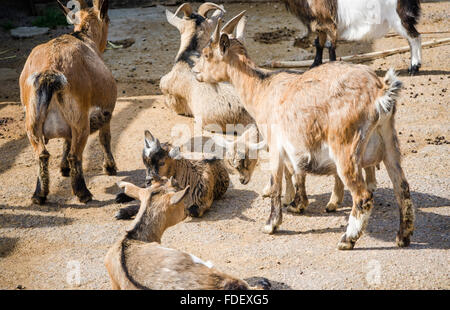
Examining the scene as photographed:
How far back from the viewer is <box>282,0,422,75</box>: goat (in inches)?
359

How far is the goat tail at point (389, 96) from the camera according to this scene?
4625 mm

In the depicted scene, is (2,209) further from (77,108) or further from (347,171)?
(347,171)

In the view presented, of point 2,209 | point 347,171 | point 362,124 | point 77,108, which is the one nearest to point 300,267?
point 347,171

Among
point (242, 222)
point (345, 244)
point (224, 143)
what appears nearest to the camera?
point (345, 244)

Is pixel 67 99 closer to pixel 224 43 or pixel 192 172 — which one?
pixel 192 172

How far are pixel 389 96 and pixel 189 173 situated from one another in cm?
229

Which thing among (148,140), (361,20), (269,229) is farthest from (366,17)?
(269,229)

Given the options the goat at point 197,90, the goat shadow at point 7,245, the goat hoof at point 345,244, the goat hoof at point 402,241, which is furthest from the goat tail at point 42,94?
the goat hoof at point 402,241

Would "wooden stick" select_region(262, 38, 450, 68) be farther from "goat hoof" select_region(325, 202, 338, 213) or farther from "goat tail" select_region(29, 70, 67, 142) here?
"goat tail" select_region(29, 70, 67, 142)

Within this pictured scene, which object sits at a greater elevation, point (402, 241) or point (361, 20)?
point (361, 20)

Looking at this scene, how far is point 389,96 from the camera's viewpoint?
464 centimetres

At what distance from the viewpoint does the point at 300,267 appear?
481cm

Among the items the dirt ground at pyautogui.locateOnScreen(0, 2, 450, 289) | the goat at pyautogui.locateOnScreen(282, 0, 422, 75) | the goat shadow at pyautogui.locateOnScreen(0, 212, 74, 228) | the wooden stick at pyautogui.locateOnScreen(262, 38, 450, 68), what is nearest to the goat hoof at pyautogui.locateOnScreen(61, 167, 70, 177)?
the dirt ground at pyautogui.locateOnScreen(0, 2, 450, 289)

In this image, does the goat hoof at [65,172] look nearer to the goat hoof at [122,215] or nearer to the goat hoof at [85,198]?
the goat hoof at [85,198]
